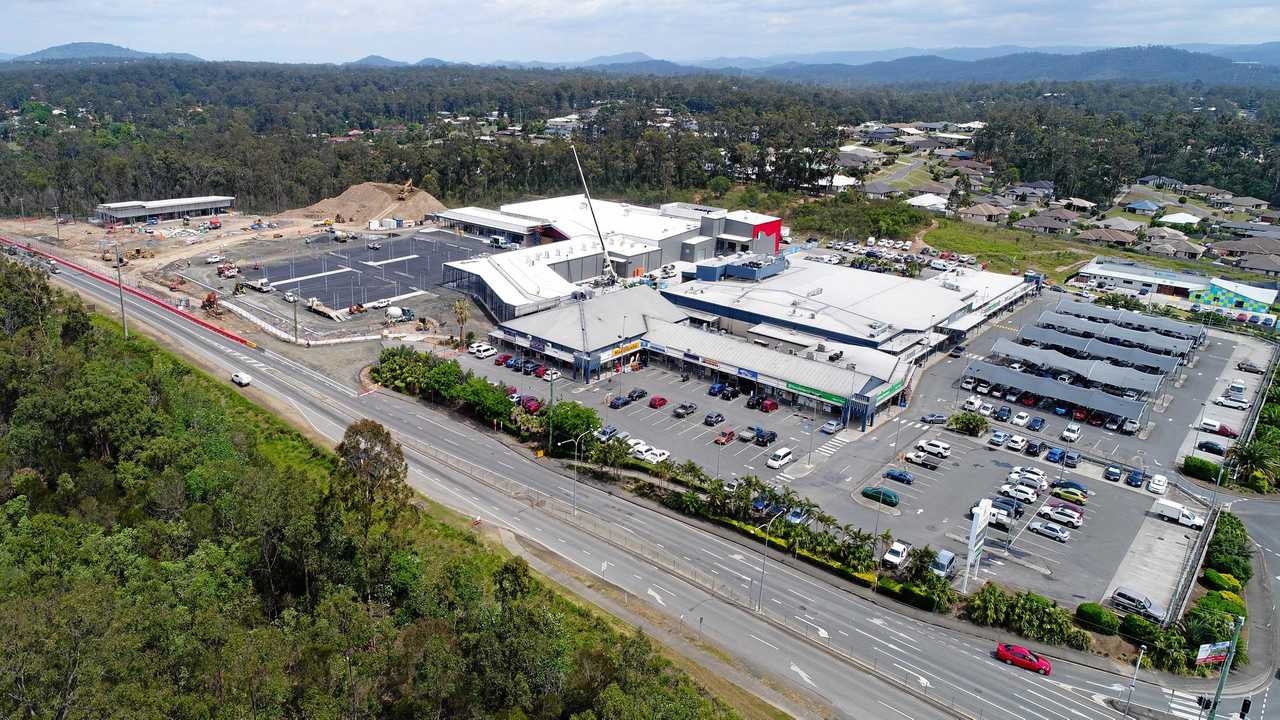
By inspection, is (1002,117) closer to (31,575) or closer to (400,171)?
(400,171)

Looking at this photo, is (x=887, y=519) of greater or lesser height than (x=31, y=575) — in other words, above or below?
below

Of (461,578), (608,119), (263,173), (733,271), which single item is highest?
(608,119)

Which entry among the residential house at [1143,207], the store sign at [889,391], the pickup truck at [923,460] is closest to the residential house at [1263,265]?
the residential house at [1143,207]

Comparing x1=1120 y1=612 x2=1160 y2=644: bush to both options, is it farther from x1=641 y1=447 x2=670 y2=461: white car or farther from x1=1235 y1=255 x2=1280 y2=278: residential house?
x1=1235 y1=255 x2=1280 y2=278: residential house

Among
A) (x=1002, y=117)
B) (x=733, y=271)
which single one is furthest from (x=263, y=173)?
(x=1002, y=117)

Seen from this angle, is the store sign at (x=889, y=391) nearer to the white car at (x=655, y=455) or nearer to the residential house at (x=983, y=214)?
the white car at (x=655, y=455)

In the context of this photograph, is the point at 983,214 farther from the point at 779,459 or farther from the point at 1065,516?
the point at 779,459

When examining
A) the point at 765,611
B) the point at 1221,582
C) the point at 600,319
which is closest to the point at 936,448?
the point at 1221,582

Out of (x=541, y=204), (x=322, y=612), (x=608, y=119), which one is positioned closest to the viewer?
(x=322, y=612)
